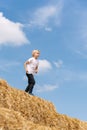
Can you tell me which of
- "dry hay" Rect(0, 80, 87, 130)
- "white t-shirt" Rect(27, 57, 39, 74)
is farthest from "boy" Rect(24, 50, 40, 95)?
"dry hay" Rect(0, 80, 87, 130)

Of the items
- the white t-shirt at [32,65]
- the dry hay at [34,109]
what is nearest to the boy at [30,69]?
the white t-shirt at [32,65]

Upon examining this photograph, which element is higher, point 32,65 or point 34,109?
point 32,65

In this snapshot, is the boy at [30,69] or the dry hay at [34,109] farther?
the boy at [30,69]

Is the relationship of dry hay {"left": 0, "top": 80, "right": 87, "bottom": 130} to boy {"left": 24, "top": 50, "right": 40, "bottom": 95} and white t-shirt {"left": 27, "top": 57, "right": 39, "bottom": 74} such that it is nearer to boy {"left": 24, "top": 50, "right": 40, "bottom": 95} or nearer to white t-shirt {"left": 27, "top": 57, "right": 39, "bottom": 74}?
boy {"left": 24, "top": 50, "right": 40, "bottom": 95}

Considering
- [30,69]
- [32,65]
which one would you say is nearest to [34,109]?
[30,69]

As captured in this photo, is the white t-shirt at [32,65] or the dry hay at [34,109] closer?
the dry hay at [34,109]

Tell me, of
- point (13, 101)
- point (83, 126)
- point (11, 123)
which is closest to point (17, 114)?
point (11, 123)

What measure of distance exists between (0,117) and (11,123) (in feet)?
1.16

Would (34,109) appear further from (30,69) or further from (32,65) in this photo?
(32,65)

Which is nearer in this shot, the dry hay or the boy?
the dry hay

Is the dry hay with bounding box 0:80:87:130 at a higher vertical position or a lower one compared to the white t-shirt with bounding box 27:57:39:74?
lower

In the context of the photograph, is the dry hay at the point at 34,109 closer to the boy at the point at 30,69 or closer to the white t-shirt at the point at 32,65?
the boy at the point at 30,69

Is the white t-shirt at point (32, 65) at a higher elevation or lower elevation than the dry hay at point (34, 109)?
higher

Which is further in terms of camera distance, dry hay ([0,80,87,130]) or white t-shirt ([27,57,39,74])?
white t-shirt ([27,57,39,74])
